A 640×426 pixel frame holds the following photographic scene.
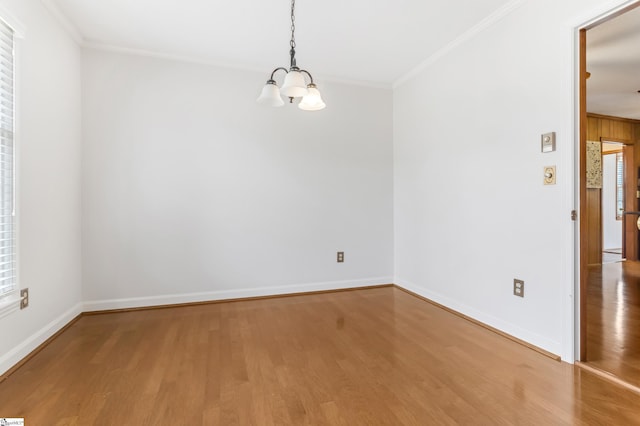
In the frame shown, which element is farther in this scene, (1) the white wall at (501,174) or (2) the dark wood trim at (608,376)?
(1) the white wall at (501,174)

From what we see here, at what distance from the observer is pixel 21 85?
214 cm

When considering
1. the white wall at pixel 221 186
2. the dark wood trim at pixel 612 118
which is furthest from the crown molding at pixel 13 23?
the dark wood trim at pixel 612 118

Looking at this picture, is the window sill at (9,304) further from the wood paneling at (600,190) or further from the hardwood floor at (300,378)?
the wood paneling at (600,190)

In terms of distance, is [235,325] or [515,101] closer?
[515,101]

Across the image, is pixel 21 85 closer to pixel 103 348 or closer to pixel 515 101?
pixel 103 348

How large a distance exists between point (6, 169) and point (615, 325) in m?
Result: 4.68

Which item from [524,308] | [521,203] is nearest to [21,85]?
[521,203]

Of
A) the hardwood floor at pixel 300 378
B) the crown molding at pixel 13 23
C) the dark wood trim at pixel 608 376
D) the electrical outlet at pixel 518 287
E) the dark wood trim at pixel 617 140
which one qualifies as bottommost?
the hardwood floor at pixel 300 378

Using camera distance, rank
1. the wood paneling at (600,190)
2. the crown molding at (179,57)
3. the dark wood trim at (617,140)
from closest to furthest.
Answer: the crown molding at (179,57), the wood paneling at (600,190), the dark wood trim at (617,140)

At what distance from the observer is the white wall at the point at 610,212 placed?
24.2ft

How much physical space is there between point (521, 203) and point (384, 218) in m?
1.81

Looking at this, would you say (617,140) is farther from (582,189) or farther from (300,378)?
(300,378)

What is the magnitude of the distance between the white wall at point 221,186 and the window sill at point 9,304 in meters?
1.02

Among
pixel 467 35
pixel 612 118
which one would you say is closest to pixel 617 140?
pixel 612 118
